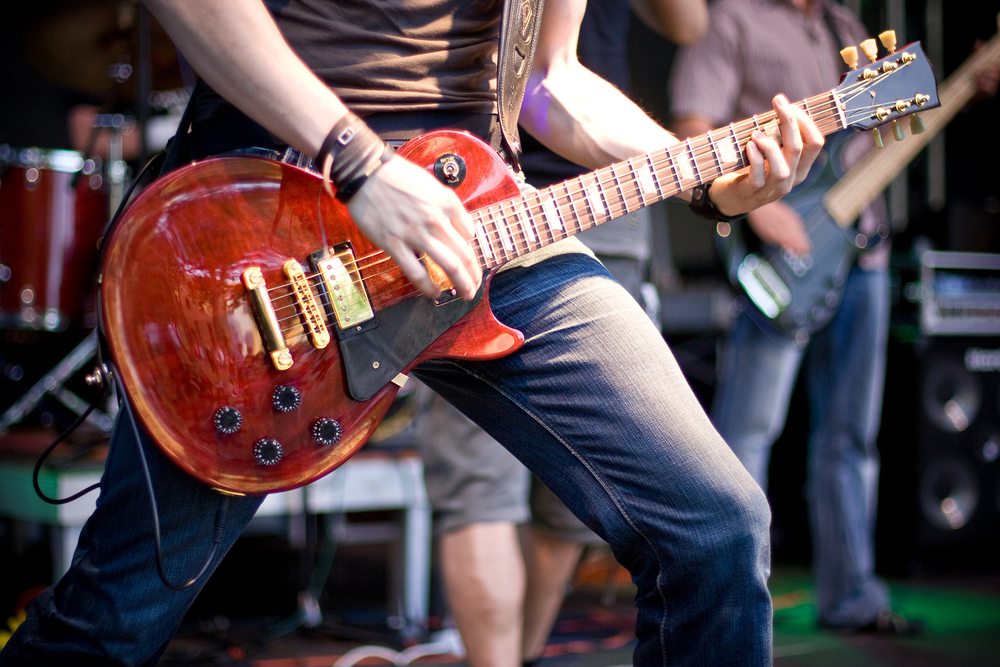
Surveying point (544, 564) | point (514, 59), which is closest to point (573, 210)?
point (514, 59)

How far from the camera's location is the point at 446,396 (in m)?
1.73

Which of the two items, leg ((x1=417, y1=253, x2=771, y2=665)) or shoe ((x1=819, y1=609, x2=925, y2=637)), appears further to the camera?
shoe ((x1=819, y1=609, x2=925, y2=637))

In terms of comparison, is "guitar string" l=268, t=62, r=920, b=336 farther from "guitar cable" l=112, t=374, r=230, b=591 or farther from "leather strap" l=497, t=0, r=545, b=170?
"guitar cable" l=112, t=374, r=230, b=591

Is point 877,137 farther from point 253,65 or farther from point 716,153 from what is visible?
point 253,65

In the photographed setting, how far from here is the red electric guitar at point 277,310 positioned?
1.47 m

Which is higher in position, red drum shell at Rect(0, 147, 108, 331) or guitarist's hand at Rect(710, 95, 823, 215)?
guitarist's hand at Rect(710, 95, 823, 215)

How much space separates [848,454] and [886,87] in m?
2.53

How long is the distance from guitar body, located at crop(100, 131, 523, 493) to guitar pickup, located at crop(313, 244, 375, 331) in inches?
0.5

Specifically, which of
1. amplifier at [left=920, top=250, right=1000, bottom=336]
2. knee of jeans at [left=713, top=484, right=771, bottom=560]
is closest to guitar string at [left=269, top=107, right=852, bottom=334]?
knee of jeans at [left=713, top=484, right=771, bottom=560]

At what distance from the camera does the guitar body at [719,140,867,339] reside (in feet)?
12.7

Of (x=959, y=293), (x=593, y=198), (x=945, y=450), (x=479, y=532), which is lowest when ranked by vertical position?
(x=945, y=450)

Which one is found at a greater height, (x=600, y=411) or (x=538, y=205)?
(x=538, y=205)

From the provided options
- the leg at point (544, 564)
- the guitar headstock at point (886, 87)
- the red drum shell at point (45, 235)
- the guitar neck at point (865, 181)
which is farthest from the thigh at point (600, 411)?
the red drum shell at point (45, 235)

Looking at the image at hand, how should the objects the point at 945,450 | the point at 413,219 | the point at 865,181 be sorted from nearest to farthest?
the point at 413,219 < the point at 865,181 < the point at 945,450
